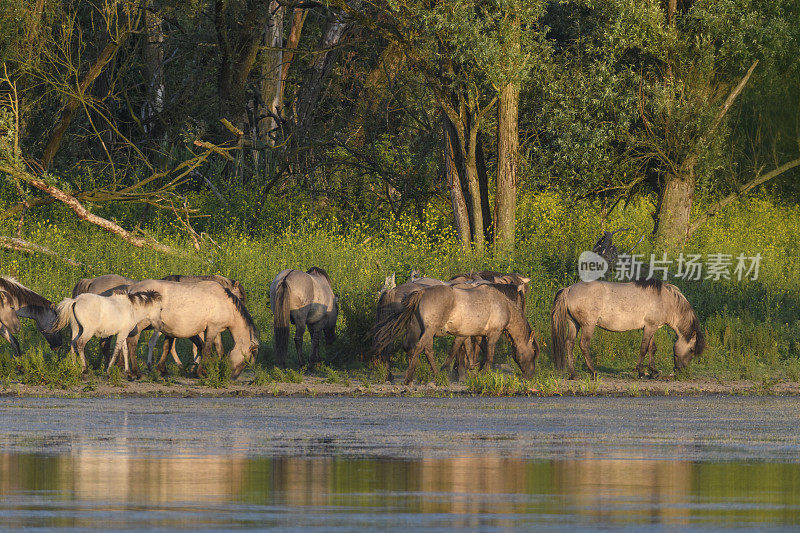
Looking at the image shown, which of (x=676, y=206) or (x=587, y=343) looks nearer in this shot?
(x=587, y=343)

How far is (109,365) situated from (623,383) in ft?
24.6

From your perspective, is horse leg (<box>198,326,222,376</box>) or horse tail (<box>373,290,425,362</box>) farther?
horse leg (<box>198,326,222,376</box>)

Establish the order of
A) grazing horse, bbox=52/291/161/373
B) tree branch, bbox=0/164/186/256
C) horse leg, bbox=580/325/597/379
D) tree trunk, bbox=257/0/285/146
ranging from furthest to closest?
tree trunk, bbox=257/0/285/146
tree branch, bbox=0/164/186/256
horse leg, bbox=580/325/597/379
grazing horse, bbox=52/291/161/373

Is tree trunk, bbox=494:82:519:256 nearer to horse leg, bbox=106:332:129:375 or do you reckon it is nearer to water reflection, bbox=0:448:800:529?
horse leg, bbox=106:332:129:375

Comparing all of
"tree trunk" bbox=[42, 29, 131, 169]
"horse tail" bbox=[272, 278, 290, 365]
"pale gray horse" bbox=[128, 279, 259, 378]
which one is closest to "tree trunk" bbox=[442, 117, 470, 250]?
"tree trunk" bbox=[42, 29, 131, 169]

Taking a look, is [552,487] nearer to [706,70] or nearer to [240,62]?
[706,70]

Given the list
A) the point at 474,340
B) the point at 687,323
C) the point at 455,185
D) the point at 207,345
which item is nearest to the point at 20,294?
the point at 207,345

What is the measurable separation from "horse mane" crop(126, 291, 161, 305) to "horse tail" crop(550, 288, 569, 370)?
6.17m

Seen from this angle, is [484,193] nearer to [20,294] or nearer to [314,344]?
[314,344]

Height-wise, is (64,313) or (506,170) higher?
(506,170)

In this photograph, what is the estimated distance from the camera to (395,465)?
442 inches

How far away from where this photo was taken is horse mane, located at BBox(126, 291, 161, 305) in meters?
19.8

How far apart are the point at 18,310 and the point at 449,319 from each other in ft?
22.2

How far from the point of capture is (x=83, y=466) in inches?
432
